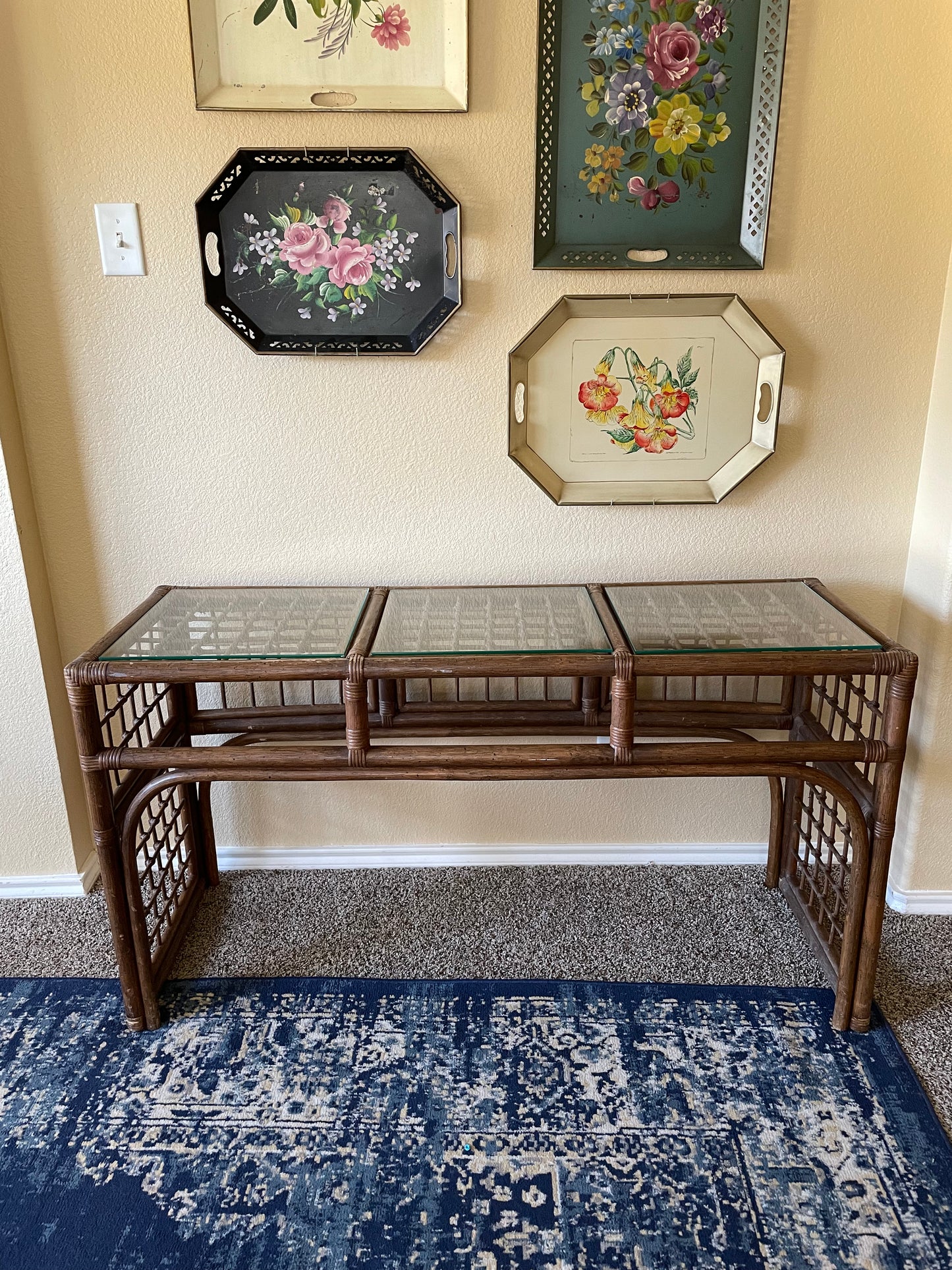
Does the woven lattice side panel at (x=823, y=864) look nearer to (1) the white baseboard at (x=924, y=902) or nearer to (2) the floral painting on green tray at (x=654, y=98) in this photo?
(1) the white baseboard at (x=924, y=902)

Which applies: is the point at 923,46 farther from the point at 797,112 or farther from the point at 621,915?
the point at 621,915

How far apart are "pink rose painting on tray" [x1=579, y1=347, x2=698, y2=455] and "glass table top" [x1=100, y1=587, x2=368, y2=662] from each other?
625mm

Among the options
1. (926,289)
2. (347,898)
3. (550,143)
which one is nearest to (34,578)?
(347,898)

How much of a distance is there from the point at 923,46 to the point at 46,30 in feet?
5.29

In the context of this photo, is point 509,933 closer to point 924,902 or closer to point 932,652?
point 924,902

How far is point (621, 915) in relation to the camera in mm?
1881

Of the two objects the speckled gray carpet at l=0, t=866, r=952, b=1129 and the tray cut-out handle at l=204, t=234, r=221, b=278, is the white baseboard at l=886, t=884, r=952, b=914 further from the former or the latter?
the tray cut-out handle at l=204, t=234, r=221, b=278

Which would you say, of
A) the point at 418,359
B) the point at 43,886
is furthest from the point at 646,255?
the point at 43,886

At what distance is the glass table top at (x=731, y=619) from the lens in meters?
1.45

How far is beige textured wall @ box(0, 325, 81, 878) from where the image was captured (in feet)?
5.65

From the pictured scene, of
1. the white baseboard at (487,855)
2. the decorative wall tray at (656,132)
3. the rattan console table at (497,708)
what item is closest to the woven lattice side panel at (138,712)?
the rattan console table at (497,708)

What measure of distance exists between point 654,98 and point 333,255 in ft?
2.20

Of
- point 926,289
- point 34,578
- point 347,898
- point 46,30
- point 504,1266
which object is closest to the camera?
point 504,1266

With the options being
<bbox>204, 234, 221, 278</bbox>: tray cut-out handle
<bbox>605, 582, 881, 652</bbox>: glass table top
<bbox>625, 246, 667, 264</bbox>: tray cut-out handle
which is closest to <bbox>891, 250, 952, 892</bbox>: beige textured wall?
<bbox>605, 582, 881, 652</bbox>: glass table top
